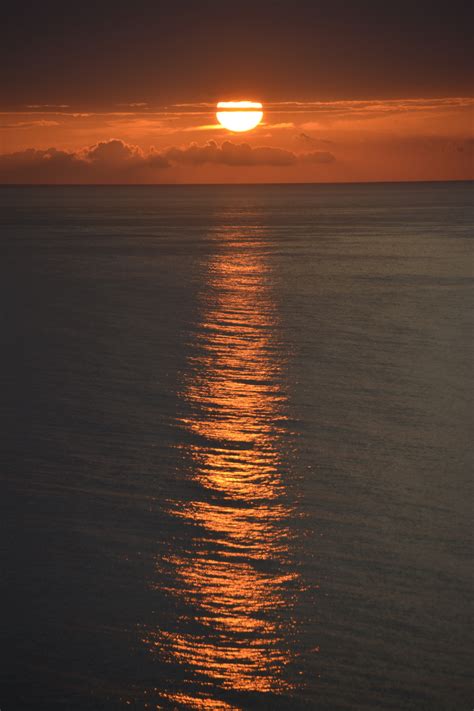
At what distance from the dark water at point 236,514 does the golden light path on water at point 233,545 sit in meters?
0.03

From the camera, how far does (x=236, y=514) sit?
34.7 ft

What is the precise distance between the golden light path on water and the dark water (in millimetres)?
26

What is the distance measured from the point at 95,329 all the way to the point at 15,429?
9788 millimetres

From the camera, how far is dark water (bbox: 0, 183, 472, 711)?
7461 mm

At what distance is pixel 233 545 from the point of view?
9.73m

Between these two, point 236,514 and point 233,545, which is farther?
point 236,514

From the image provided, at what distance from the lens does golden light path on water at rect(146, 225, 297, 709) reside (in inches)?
296

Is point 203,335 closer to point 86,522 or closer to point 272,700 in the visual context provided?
point 86,522

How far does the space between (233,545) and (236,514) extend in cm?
88

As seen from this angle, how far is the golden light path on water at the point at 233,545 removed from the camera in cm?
752

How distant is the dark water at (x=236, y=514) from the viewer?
7.46m

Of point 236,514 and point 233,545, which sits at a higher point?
point 236,514

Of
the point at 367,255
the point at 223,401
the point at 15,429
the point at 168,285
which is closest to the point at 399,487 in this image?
the point at 223,401

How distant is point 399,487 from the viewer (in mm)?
11555
